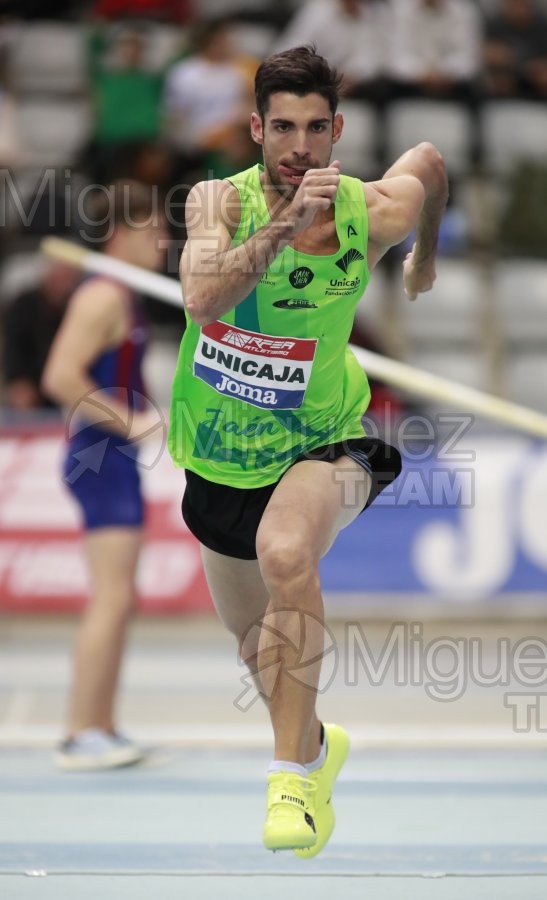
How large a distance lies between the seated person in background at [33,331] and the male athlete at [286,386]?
5.30 metres

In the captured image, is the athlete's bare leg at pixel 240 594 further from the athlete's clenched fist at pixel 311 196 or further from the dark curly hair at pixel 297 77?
the dark curly hair at pixel 297 77

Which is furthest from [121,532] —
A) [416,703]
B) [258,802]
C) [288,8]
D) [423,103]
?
[288,8]

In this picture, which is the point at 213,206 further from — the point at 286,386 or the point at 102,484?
the point at 102,484

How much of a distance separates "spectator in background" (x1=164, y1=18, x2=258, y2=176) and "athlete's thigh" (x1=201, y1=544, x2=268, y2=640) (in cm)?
700

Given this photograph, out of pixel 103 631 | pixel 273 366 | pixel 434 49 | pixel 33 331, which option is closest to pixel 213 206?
pixel 273 366

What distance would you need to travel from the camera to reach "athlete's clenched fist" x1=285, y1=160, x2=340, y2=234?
3619 mm

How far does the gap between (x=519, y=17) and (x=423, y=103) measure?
5.31 ft

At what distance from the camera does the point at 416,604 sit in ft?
28.9

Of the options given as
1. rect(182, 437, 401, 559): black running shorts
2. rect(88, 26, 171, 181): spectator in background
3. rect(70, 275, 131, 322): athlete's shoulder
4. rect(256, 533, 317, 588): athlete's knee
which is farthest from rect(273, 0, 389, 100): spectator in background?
rect(256, 533, 317, 588): athlete's knee

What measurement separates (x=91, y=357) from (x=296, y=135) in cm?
248

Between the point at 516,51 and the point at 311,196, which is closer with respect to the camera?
the point at 311,196

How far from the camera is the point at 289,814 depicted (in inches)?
148

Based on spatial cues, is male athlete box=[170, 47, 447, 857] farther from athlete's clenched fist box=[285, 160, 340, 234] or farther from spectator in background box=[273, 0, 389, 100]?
spectator in background box=[273, 0, 389, 100]

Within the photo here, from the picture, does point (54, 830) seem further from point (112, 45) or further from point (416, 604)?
point (112, 45)
